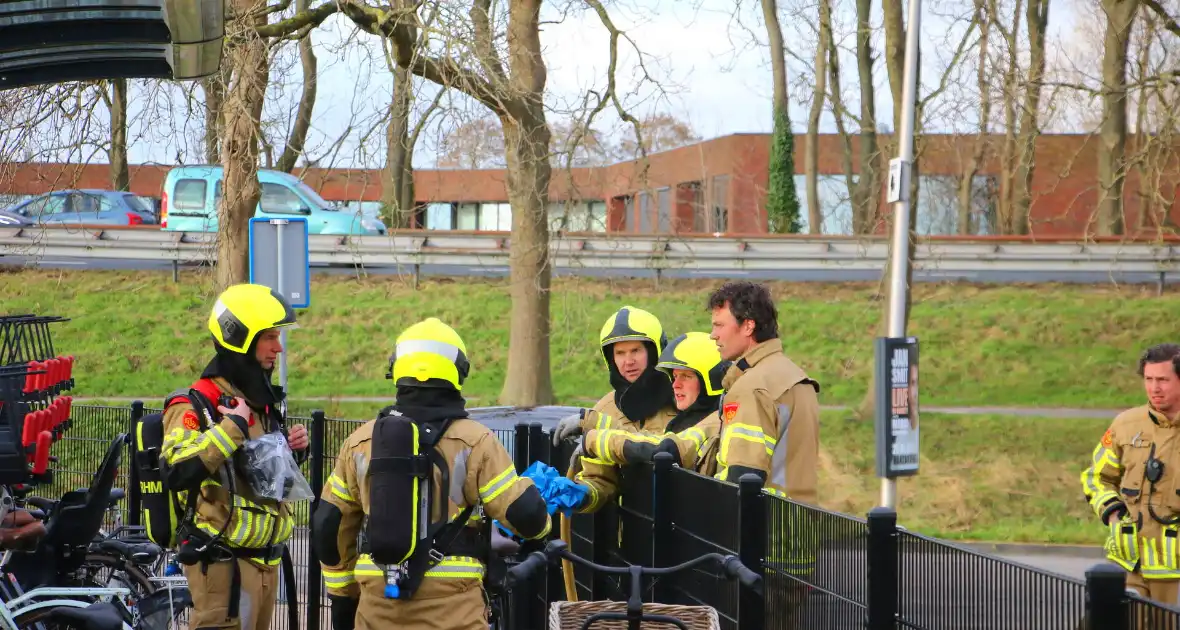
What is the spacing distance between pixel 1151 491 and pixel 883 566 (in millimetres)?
2989

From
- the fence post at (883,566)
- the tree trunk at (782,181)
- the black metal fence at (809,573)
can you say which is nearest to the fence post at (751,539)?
the black metal fence at (809,573)

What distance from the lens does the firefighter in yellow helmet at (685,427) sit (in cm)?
583

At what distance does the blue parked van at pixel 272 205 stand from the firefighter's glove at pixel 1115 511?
21.0 m

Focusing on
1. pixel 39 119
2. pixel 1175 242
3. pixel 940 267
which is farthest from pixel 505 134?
pixel 1175 242

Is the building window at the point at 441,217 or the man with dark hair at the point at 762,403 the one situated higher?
the building window at the point at 441,217

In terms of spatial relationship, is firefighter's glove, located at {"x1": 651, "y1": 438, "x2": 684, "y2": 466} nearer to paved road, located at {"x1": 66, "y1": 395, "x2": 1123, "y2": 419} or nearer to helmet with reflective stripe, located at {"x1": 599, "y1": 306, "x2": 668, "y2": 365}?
helmet with reflective stripe, located at {"x1": 599, "y1": 306, "x2": 668, "y2": 365}

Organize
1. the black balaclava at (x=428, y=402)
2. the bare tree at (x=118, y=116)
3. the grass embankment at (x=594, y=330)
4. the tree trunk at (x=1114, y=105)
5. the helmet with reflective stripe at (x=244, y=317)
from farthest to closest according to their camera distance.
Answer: the grass embankment at (x=594, y=330) → the tree trunk at (x=1114, y=105) → the bare tree at (x=118, y=116) → the helmet with reflective stripe at (x=244, y=317) → the black balaclava at (x=428, y=402)

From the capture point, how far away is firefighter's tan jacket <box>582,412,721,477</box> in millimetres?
5852

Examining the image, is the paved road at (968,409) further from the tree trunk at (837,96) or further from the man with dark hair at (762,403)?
the man with dark hair at (762,403)

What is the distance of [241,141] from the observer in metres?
12.4

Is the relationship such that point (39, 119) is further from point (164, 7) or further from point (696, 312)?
point (696, 312)

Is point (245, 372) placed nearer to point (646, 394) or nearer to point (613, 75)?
point (646, 394)

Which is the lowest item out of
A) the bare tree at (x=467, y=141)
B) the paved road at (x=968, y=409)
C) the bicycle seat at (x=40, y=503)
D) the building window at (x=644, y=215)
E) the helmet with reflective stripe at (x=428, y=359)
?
the paved road at (x=968, y=409)

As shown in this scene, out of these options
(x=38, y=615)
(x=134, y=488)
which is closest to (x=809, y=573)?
(x=38, y=615)
